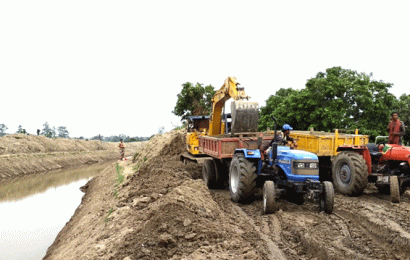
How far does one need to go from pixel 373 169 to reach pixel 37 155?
122ft

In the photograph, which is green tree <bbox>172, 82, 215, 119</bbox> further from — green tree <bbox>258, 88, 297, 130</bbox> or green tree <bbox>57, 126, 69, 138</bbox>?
green tree <bbox>57, 126, 69, 138</bbox>

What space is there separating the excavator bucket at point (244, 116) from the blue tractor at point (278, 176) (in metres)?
2.00

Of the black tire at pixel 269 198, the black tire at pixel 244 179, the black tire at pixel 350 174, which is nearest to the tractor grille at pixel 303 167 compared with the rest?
the black tire at pixel 269 198

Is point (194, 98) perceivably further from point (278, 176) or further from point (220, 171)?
point (278, 176)

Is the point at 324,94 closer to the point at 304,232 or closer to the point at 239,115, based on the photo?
the point at 239,115

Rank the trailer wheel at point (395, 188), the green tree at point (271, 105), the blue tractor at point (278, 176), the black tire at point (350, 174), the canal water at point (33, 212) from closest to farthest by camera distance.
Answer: the blue tractor at point (278, 176) < the trailer wheel at point (395, 188) < the black tire at point (350, 174) < the canal water at point (33, 212) < the green tree at point (271, 105)

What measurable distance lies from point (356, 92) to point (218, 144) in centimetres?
2075

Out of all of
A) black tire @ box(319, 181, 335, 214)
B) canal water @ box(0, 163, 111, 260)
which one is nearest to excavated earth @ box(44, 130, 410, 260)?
black tire @ box(319, 181, 335, 214)

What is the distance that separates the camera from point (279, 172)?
28.6 ft

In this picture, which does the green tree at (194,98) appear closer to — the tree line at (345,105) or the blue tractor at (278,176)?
the tree line at (345,105)

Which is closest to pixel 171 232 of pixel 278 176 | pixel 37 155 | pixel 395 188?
pixel 278 176

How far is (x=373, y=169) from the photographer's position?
33.9ft

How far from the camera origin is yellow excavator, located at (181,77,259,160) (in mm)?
11188

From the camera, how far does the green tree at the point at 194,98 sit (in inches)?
1455
